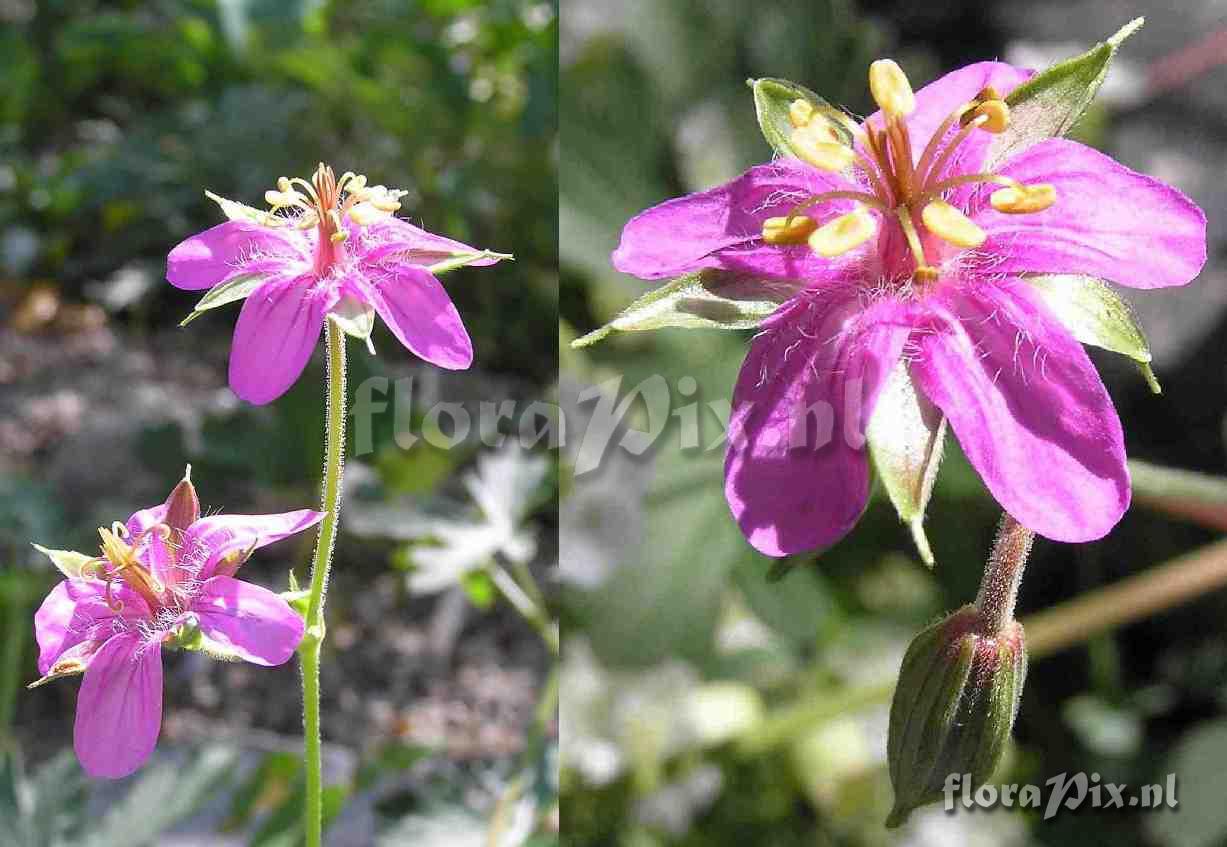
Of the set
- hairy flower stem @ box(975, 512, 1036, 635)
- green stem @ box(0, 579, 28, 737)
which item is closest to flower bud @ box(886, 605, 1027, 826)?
hairy flower stem @ box(975, 512, 1036, 635)

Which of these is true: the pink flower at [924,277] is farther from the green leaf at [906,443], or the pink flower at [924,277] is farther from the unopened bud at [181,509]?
the unopened bud at [181,509]

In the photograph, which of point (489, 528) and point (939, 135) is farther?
point (489, 528)

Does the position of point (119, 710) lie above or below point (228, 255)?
below

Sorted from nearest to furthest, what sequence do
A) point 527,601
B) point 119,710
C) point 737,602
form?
point 119,710 < point 527,601 < point 737,602

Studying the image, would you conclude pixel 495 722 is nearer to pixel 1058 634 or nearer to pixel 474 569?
pixel 474 569

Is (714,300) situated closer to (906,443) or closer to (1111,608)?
(906,443)

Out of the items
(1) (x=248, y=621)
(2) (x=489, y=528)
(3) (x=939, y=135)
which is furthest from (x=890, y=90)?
(2) (x=489, y=528)

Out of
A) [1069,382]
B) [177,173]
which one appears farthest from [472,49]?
[1069,382]
